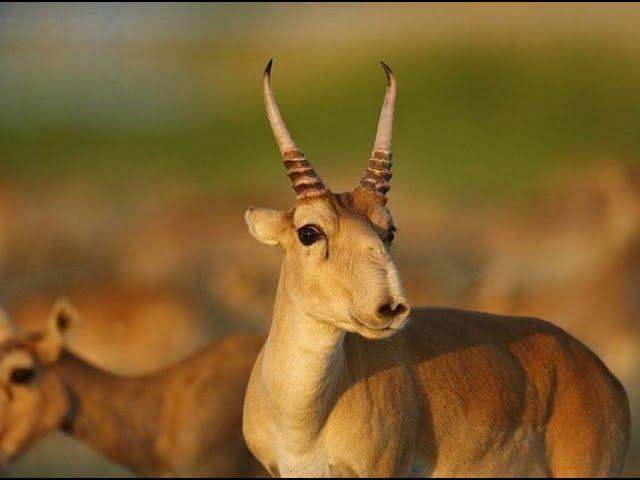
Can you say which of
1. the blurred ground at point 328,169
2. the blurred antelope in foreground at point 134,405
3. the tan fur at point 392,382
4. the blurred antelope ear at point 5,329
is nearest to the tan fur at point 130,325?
the blurred ground at point 328,169

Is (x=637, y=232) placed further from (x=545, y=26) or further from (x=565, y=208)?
(x=545, y=26)

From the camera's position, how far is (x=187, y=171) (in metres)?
33.0

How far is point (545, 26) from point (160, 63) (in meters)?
8.37

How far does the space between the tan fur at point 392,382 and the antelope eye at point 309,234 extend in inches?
1.2

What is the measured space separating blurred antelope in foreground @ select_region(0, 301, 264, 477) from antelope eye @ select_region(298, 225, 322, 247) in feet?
13.7

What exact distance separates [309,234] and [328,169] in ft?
66.2

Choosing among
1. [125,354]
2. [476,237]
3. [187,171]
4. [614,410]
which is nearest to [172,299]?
[125,354]

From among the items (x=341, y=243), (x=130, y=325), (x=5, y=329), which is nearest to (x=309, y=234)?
(x=341, y=243)

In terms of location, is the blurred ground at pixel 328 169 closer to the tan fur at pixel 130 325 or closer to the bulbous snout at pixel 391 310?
the tan fur at pixel 130 325

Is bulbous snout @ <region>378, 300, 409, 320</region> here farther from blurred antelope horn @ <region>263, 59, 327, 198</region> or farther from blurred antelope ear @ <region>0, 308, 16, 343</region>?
blurred antelope ear @ <region>0, 308, 16, 343</region>

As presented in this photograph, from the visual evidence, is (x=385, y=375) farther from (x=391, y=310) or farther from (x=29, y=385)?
(x=29, y=385)

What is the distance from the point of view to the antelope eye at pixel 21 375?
13047 mm

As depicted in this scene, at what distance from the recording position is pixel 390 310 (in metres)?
8.47

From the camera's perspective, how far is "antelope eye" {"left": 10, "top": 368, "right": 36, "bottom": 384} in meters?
13.0
